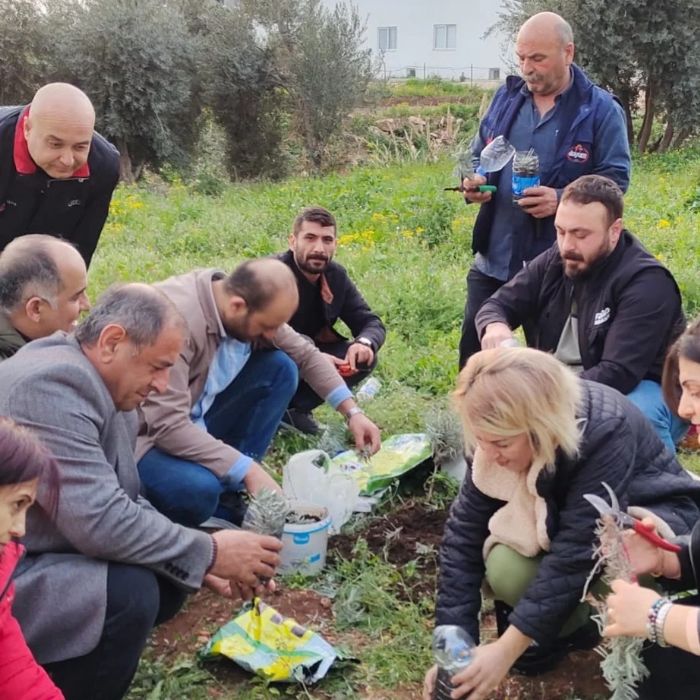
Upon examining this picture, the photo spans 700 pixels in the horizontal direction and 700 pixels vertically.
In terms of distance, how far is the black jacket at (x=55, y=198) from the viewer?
3996 mm

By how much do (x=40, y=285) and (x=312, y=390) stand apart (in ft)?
6.53

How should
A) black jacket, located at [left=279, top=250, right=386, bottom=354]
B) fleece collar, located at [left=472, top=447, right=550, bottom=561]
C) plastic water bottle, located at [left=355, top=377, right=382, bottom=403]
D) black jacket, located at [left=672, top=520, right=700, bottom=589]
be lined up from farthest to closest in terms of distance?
plastic water bottle, located at [left=355, top=377, right=382, bottom=403]
black jacket, located at [left=279, top=250, right=386, bottom=354]
fleece collar, located at [left=472, top=447, right=550, bottom=561]
black jacket, located at [left=672, top=520, right=700, bottom=589]

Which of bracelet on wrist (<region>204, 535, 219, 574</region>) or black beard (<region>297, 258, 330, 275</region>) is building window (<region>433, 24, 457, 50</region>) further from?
bracelet on wrist (<region>204, 535, 219, 574</region>)

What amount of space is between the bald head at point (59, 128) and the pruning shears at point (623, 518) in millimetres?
2715

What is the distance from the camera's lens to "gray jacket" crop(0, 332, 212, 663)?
226 centimetres

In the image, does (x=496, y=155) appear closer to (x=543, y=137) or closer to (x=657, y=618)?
(x=543, y=137)

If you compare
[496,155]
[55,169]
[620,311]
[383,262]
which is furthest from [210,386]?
[383,262]

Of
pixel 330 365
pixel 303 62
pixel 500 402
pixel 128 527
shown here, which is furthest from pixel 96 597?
pixel 303 62

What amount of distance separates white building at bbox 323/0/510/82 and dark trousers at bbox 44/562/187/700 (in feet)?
115

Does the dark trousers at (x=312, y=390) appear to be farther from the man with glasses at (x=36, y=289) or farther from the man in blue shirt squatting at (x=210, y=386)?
the man with glasses at (x=36, y=289)

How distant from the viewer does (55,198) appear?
4.13m

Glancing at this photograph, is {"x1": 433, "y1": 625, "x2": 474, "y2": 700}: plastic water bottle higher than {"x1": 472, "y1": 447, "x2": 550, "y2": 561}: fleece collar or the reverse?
the reverse

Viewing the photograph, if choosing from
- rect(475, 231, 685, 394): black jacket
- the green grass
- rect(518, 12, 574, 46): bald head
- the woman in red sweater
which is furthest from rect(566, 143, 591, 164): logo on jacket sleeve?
the woman in red sweater

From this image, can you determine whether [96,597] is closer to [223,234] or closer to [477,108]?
[223,234]
